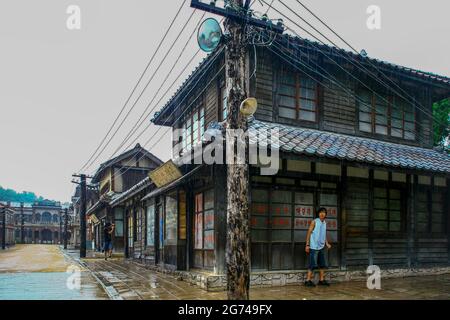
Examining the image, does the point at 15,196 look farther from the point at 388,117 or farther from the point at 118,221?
the point at 388,117

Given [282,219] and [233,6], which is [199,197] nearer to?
[282,219]

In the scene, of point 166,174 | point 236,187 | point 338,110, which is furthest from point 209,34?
point 338,110

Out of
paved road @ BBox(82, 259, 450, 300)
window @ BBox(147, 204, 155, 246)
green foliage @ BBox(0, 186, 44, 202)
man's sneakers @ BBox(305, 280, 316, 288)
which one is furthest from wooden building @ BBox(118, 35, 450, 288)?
green foliage @ BBox(0, 186, 44, 202)

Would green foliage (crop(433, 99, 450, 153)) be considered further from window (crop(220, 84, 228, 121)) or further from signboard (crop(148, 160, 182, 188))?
signboard (crop(148, 160, 182, 188))

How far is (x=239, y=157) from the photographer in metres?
6.54

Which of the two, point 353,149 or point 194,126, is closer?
point 353,149

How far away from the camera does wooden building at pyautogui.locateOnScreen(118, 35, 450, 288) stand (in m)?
10.6

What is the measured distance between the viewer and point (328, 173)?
453 inches

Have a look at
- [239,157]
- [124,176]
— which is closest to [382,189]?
[239,157]

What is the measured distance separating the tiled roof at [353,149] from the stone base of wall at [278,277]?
3240mm

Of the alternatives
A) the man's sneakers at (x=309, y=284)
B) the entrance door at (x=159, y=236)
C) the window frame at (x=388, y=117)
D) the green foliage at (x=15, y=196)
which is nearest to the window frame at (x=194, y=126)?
the entrance door at (x=159, y=236)

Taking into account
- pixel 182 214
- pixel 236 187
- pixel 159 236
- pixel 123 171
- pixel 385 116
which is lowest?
pixel 159 236

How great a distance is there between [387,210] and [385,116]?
11.3 ft
